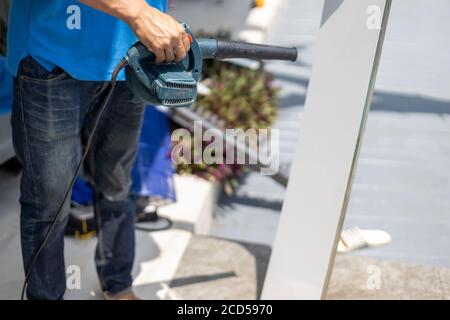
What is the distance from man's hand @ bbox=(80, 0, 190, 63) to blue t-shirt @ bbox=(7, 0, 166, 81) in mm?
196

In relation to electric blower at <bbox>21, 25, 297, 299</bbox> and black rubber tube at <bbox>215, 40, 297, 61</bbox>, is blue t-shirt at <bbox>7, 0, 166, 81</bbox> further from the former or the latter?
black rubber tube at <bbox>215, 40, 297, 61</bbox>

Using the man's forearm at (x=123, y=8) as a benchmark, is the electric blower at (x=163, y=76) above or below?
below

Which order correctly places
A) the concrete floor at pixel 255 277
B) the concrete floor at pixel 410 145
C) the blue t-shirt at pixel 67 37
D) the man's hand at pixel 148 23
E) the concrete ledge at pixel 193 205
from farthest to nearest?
the concrete ledge at pixel 193 205
the concrete floor at pixel 255 277
the concrete floor at pixel 410 145
the blue t-shirt at pixel 67 37
the man's hand at pixel 148 23

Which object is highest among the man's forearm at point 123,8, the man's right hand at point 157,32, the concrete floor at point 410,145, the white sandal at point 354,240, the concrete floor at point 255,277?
the man's forearm at point 123,8

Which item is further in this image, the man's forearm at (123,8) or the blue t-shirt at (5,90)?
the blue t-shirt at (5,90)

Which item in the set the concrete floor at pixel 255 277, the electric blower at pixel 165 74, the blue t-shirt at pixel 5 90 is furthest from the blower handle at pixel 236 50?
the concrete floor at pixel 255 277

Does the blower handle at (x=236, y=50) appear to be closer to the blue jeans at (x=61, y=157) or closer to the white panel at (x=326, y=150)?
the white panel at (x=326, y=150)

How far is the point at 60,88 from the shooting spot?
166 centimetres

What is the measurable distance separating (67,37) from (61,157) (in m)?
0.36

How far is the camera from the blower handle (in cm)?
164

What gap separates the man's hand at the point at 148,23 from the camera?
4.61 feet

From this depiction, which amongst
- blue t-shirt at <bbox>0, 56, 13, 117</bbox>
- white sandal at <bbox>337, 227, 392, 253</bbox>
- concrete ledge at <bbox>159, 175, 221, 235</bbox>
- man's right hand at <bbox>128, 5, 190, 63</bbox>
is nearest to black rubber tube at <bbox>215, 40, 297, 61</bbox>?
man's right hand at <bbox>128, 5, 190, 63</bbox>

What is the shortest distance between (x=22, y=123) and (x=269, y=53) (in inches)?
30.3
